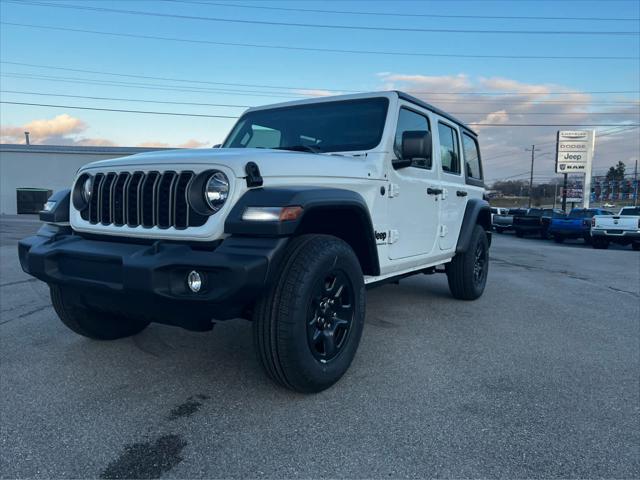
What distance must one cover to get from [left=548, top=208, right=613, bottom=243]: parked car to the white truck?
6.91 feet

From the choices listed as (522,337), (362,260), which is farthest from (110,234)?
(522,337)

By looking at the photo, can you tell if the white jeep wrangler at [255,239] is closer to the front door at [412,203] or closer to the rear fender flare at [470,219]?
the front door at [412,203]

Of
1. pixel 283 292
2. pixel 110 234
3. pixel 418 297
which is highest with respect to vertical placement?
pixel 110 234

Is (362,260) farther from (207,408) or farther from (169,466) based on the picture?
(169,466)

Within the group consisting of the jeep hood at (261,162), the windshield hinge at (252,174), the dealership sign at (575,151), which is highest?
the dealership sign at (575,151)

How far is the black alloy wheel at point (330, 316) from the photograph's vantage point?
303 centimetres

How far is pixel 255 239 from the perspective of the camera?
8.84ft

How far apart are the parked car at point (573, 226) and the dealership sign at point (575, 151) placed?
15767mm

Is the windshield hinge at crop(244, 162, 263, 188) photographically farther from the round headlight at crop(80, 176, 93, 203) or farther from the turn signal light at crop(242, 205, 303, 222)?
the round headlight at crop(80, 176, 93, 203)

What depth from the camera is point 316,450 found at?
2.48m

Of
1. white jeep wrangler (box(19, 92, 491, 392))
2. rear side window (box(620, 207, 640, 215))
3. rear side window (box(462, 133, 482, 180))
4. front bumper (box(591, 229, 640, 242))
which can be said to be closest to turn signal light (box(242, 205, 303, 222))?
white jeep wrangler (box(19, 92, 491, 392))

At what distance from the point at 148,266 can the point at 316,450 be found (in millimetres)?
1245

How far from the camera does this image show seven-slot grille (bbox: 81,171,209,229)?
2840 millimetres

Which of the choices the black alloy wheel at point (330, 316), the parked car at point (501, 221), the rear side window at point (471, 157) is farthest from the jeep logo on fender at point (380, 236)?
the parked car at point (501, 221)
